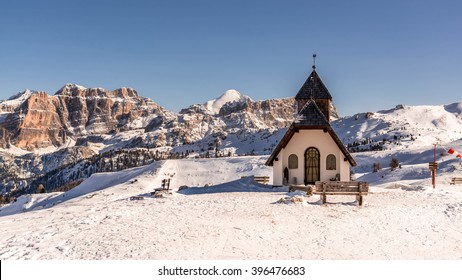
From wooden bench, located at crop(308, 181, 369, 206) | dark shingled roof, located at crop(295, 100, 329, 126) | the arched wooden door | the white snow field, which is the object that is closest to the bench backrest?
wooden bench, located at crop(308, 181, 369, 206)

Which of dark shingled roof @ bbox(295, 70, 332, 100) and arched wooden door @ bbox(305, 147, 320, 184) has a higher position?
dark shingled roof @ bbox(295, 70, 332, 100)

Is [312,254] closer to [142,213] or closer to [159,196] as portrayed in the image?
[142,213]

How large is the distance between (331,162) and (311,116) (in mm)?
4763

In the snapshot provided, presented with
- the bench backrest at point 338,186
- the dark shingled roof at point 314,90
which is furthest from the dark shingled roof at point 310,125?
the bench backrest at point 338,186

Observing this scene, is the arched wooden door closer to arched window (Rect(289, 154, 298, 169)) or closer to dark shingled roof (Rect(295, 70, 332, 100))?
arched window (Rect(289, 154, 298, 169))

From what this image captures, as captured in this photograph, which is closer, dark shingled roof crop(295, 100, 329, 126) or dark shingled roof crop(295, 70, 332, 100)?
dark shingled roof crop(295, 100, 329, 126)

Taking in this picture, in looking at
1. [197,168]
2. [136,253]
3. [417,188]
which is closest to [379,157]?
[197,168]

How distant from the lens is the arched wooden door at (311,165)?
36.0 m

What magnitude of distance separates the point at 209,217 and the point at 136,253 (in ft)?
23.1

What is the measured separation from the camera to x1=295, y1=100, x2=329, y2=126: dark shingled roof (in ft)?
117

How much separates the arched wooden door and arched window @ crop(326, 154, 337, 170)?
36.6 inches

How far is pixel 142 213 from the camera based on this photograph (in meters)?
23.8

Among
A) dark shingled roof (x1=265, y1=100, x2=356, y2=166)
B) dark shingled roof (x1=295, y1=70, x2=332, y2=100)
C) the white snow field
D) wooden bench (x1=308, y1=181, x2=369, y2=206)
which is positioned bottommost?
the white snow field

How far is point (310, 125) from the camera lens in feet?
117
